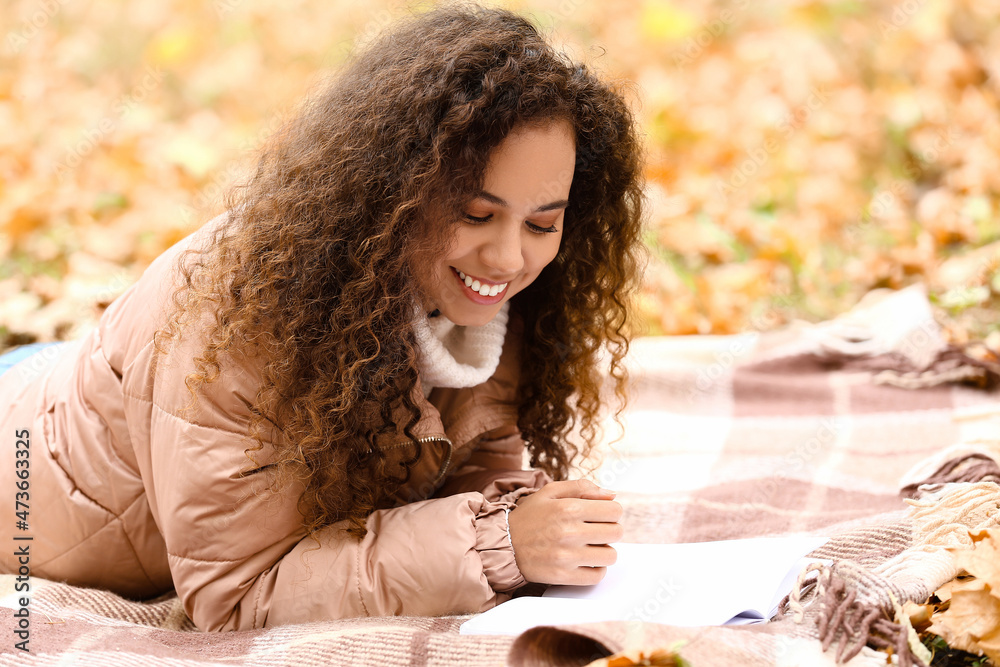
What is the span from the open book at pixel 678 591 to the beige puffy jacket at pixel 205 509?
0.33 feet

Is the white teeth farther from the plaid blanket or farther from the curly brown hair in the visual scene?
the plaid blanket

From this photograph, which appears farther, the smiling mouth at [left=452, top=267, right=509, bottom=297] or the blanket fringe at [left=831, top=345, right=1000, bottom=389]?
the blanket fringe at [left=831, top=345, right=1000, bottom=389]

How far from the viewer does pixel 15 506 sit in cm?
163

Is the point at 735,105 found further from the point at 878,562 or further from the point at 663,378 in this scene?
the point at 878,562

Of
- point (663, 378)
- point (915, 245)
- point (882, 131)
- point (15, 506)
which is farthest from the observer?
point (882, 131)

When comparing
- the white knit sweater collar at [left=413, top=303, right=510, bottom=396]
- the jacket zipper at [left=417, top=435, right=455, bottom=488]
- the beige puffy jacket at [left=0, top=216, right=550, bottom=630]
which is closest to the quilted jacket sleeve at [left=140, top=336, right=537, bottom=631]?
the beige puffy jacket at [left=0, top=216, right=550, bottom=630]

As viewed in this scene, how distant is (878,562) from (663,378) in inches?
50.3

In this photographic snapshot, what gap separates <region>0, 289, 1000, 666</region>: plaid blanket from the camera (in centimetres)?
121

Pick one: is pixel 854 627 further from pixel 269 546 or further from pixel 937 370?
pixel 937 370

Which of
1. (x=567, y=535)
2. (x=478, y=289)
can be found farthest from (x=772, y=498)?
(x=478, y=289)

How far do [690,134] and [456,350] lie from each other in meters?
2.80

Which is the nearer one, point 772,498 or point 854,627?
point 854,627

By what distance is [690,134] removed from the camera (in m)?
4.17

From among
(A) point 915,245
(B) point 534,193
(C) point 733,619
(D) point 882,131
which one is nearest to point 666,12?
(D) point 882,131
